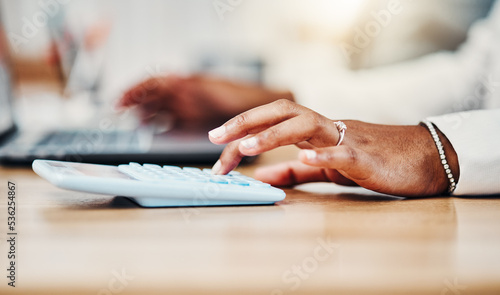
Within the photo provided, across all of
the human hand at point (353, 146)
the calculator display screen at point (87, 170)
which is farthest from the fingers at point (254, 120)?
the calculator display screen at point (87, 170)

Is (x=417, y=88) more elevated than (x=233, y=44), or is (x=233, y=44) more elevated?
(x=233, y=44)

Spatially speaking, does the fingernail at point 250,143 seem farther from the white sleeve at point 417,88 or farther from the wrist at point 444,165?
the white sleeve at point 417,88

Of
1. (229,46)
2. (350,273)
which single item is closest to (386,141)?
(350,273)

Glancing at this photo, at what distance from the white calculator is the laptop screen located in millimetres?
635

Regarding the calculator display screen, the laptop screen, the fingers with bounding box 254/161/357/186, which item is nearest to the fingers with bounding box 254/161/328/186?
the fingers with bounding box 254/161/357/186

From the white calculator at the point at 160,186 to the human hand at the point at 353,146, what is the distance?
0.05 m

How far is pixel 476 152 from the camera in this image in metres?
0.59

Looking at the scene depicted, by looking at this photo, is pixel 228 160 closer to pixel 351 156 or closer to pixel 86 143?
pixel 351 156

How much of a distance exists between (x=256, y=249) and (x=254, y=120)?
24cm

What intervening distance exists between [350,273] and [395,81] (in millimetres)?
1389

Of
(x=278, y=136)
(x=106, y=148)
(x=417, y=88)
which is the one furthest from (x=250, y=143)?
(x=417, y=88)

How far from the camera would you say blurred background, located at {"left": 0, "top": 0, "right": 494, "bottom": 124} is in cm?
145

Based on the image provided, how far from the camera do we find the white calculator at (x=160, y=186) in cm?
44

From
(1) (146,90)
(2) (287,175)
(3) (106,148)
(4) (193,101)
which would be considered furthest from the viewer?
(4) (193,101)
